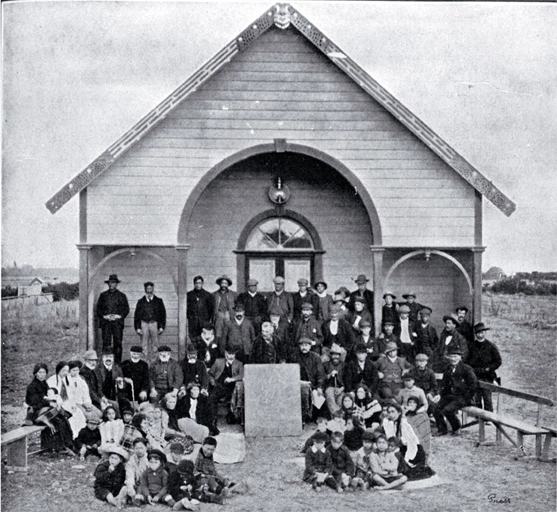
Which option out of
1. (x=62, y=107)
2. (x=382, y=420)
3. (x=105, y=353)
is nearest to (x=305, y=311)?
(x=382, y=420)

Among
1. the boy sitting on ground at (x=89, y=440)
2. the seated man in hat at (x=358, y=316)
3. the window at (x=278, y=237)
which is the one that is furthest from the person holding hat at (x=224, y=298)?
the boy sitting on ground at (x=89, y=440)

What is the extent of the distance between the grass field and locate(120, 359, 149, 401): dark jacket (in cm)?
110

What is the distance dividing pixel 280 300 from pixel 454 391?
3.41 m

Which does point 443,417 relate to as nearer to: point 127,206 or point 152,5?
point 127,206

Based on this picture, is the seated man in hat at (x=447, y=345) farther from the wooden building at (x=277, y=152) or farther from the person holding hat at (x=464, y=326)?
the wooden building at (x=277, y=152)

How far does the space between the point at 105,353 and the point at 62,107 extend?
13.1 feet

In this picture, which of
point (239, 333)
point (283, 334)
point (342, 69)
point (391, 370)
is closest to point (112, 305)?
point (239, 333)

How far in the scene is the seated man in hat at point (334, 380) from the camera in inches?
456

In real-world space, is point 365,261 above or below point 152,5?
below

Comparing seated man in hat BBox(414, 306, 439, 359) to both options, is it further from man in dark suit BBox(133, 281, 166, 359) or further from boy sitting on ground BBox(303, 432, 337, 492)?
man in dark suit BBox(133, 281, 166, 359)

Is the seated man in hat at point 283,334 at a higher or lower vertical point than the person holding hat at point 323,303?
lower

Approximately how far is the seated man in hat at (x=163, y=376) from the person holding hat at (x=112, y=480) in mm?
1766

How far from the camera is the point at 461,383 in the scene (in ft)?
38.7

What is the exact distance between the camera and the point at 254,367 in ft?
38.1
